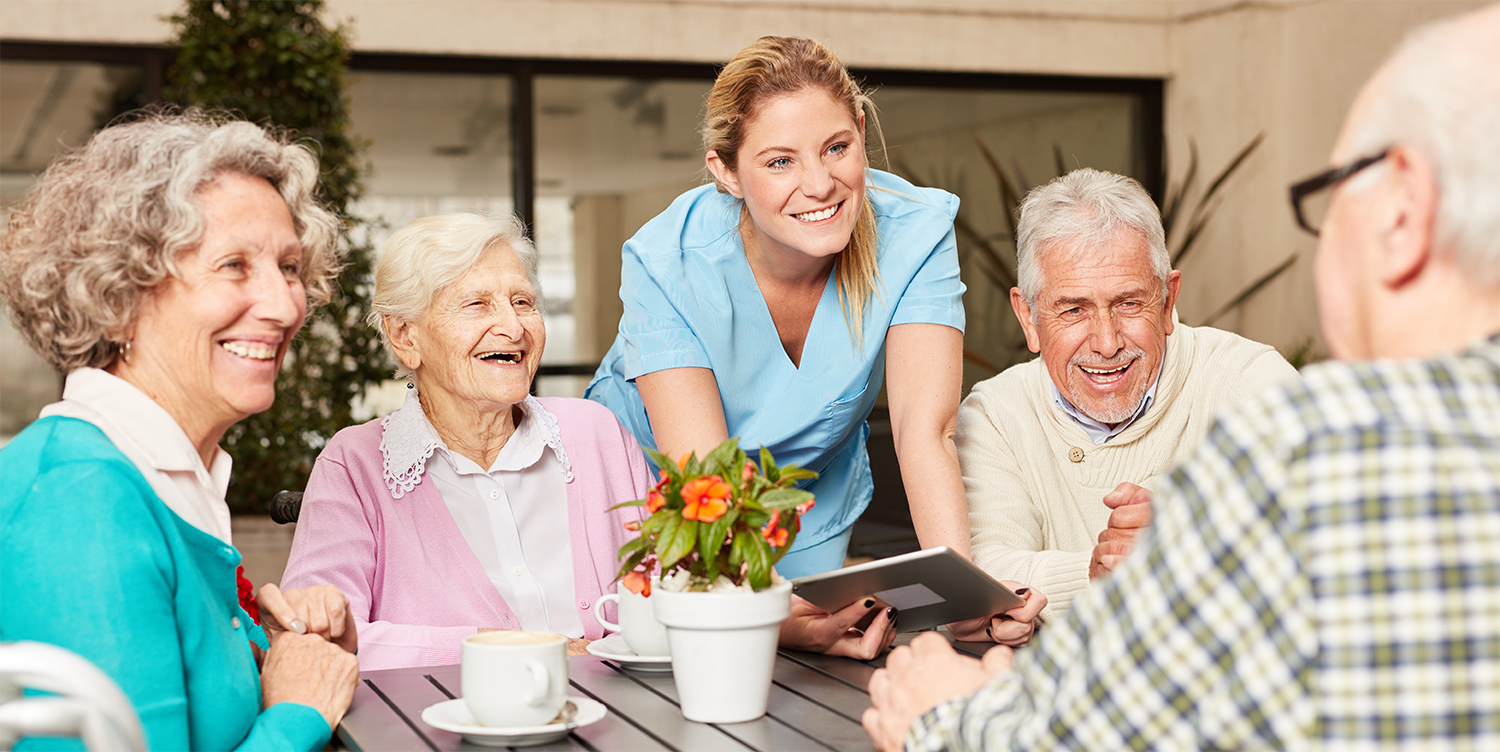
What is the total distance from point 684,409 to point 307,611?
73 cm

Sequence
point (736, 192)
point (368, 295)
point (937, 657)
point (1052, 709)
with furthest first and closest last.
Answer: point (368, 295) → point (736, 192) → point (937, 657) → point (1052, 709)

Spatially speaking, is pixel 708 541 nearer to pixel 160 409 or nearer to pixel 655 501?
pixel 655 501

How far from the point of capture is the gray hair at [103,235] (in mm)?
1299

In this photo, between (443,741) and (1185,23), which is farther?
(1185,23)

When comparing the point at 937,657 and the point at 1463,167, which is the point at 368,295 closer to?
the point at 937,657

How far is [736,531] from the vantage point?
1350 mm

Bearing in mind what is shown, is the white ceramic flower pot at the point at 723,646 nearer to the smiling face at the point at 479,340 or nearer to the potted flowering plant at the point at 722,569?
the potted flowering plant at the point at 722,569

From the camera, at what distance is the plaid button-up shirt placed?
78 centimetres

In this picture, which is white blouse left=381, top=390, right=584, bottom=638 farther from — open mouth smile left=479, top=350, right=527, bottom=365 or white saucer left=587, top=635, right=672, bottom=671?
white saucer left=587, top=635, right=672, bottom=671

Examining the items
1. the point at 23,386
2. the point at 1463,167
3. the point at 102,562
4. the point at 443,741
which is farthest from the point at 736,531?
the point at 23,386

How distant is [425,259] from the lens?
2.23 metres

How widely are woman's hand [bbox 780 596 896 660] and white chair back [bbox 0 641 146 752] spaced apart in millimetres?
961

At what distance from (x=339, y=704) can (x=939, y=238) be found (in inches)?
51.3

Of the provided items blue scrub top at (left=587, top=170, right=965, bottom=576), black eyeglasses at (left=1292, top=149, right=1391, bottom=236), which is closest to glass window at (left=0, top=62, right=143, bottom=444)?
blue scrub top at (left=587, top=170, right=965, bottom=576)
